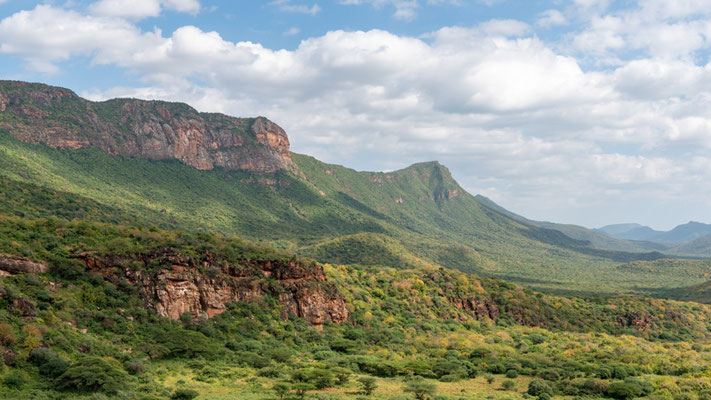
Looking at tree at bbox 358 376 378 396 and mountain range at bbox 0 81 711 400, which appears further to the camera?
tree at bbox 358 376 378 396

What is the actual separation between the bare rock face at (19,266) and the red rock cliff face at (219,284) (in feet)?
14.6

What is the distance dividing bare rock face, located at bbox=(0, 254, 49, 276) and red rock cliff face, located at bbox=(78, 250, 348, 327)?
4.46m

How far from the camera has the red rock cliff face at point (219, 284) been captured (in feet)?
168

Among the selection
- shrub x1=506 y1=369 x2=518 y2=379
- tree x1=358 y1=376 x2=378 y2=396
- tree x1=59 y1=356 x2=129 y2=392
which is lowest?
shrub x1=506 y1=369 x2=518 y2=379

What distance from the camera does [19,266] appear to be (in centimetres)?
4391

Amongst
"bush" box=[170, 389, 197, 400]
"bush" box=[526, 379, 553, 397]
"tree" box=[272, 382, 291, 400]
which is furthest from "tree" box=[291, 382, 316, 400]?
"bush" box=[526, 379, 553, 397]

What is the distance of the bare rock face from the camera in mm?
42844

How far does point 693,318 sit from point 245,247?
95307mm

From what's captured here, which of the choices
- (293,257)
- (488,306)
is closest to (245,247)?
(293,257)

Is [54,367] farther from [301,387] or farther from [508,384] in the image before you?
[508,384]

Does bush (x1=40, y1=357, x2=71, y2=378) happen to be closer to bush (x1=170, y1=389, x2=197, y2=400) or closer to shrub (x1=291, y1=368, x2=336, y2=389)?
bush (x1=170, y1=389, x2=197, y2=400)

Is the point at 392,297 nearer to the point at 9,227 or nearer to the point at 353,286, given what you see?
the point at 353,286

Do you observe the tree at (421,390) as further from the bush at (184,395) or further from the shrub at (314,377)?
the bush at (184,395)

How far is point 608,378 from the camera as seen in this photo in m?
45.8
